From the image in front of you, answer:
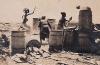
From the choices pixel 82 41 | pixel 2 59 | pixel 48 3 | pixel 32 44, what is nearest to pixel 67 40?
pixel 82 41

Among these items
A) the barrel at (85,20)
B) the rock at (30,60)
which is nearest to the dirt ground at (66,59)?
the rock at (30,60)

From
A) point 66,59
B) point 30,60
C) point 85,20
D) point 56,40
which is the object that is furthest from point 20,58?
point 85,20

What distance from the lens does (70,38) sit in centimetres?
1466

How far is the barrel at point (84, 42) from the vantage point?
14.2 metres

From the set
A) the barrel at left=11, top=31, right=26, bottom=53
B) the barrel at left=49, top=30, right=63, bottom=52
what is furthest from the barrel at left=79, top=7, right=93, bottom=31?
the barrel at left=11, top=31, right=26, bottom=53

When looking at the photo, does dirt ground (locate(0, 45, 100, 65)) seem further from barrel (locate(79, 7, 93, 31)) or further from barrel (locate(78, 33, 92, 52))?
barrel (locate(79, 7, 93, 31))

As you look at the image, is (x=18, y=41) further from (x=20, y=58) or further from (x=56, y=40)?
(x=56, y=40)

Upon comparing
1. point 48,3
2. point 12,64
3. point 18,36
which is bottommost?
point 12,64

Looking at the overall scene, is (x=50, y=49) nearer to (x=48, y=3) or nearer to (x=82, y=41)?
(x=82, y=41)

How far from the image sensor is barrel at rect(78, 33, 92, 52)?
14227 mm

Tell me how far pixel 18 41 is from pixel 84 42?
2841 mm

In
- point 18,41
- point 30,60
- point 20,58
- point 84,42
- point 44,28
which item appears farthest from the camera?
point 44,28

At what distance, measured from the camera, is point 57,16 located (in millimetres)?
31812

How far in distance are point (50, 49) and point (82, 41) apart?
4.66 ft
